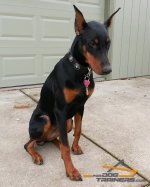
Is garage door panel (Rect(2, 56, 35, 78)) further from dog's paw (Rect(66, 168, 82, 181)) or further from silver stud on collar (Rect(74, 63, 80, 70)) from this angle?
dog's paw (Rect(66, 168, 82, 181))

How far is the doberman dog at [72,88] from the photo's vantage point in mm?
2148

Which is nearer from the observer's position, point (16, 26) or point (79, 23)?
point (79, 23)

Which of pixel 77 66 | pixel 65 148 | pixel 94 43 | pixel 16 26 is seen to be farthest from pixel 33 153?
pixel 16 26

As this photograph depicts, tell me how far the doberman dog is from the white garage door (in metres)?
2.78

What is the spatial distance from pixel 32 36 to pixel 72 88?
3.40 m

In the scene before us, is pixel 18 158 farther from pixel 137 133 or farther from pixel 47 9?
pixel 47 9

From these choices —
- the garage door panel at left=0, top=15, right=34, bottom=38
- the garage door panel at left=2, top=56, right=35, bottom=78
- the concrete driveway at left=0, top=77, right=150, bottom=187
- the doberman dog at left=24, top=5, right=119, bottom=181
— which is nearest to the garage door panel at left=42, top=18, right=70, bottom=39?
the garage door panel at left=0, top=15, right=34, bottom=38

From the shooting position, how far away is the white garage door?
5191 millimetres

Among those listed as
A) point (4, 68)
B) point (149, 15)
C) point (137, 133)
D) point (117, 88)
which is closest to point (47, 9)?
point (4, 68)

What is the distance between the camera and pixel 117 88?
18.9 ft

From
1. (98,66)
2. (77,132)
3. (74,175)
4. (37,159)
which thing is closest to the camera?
(98,66)

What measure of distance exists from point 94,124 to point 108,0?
3.64m

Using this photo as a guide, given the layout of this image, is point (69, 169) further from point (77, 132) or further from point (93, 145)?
point (93, 145)

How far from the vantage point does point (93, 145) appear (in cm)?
305
